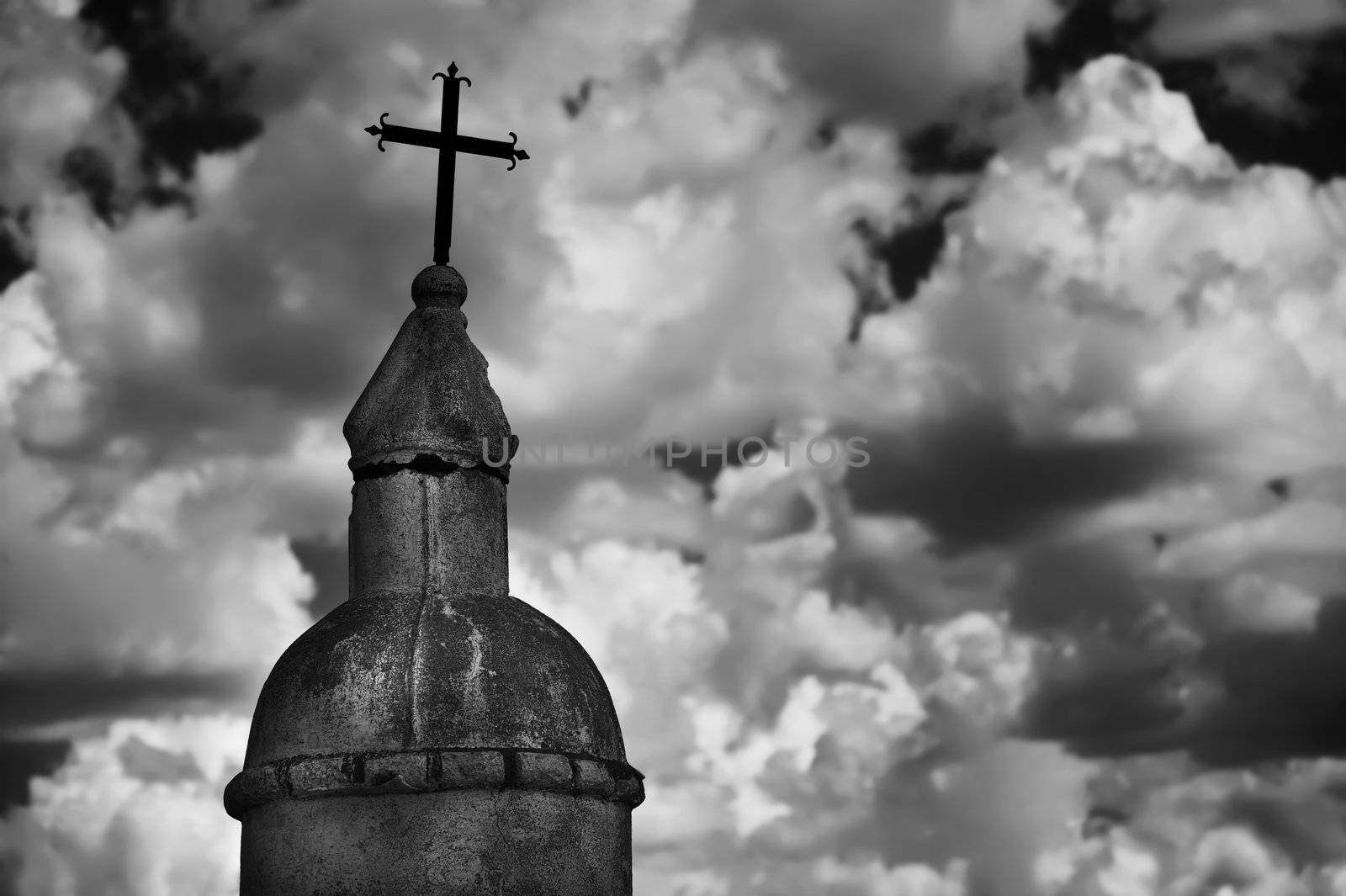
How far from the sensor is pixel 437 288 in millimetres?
8219

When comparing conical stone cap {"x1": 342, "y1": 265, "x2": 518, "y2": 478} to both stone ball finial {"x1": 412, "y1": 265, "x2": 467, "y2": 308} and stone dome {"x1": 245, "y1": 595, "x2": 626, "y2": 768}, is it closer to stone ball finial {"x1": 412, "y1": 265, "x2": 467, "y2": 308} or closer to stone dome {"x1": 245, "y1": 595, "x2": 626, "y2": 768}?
stone ball finial {"x1": 412, "y1": 265, "x2": 467, "y2": 308}

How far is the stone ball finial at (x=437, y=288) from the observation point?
8.23 metres

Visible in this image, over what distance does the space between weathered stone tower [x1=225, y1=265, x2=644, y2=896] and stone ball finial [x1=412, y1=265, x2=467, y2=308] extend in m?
0.31

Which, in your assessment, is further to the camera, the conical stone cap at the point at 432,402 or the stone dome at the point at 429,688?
the conical stone cap at the point at 432,402

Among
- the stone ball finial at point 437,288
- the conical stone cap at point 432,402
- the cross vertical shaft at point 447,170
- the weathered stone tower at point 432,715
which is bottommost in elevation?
the weathered stone tower at point 432,715

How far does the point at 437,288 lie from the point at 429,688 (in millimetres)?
2294

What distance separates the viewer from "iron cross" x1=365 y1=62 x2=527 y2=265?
8.34 m

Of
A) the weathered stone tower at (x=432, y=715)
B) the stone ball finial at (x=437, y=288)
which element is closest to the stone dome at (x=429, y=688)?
the weathered stone tower at (x=432, y=715)

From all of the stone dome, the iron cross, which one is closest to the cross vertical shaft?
the iron cross

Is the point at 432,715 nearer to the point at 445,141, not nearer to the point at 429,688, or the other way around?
the point at 429,688

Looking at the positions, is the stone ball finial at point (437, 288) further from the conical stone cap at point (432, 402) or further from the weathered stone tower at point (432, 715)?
the weathered stone tower at point (432, 715)

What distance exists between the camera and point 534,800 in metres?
7.02

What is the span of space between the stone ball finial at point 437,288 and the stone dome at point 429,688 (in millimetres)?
1642

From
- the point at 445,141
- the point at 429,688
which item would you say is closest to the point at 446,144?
the point at 445,141
